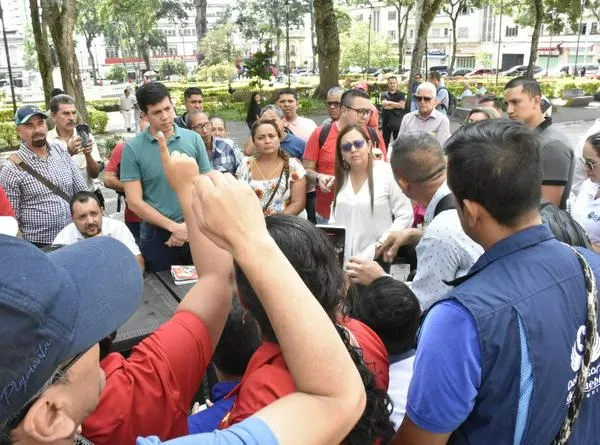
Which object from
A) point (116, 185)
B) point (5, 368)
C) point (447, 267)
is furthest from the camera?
point (116, 185)

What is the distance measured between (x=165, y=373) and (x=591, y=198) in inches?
115

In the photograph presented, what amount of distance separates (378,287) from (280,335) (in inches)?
54.1

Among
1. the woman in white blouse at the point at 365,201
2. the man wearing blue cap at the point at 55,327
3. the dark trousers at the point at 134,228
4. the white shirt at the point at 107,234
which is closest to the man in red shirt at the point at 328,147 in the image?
the woman in white blouse at the point at 365,201

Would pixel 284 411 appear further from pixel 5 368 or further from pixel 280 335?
pixel 5 368

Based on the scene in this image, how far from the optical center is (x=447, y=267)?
2.12 meters

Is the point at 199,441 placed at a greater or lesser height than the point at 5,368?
lesser

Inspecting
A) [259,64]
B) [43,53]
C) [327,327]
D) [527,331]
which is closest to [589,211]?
[527,331]

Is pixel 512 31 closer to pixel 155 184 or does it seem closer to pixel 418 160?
pixel 155 184

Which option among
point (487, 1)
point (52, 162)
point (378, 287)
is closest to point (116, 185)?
point (52, 162)

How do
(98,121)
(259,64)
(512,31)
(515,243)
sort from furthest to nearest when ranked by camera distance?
(512,31), (259,64), (98,121), (515,243)

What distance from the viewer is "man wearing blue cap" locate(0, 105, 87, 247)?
396 cm

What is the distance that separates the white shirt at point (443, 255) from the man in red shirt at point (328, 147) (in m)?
2.53

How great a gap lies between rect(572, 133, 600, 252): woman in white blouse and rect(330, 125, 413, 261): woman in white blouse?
1.05 metres

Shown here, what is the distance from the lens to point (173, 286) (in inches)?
133
